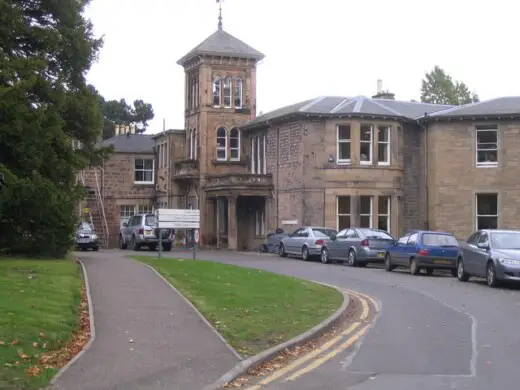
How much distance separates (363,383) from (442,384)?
34.5 inches

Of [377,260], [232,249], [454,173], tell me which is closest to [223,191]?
[232,249]

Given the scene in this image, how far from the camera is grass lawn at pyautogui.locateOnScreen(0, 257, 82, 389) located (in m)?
8.60

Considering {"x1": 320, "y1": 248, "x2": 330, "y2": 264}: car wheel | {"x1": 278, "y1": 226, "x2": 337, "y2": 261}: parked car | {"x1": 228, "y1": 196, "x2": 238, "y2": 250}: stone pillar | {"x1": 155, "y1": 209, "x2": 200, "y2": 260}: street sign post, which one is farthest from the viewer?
{"x1": 228, "y1": 196, "x2": 238, "y2": 250}: stone pillar

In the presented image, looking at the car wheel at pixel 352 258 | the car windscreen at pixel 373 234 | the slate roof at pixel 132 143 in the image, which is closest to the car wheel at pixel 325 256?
the car wheel at pixel 352 258

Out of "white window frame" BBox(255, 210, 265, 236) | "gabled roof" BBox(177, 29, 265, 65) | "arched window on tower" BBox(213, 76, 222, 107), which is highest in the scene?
"gabled roof" BBox(177, 29, 265, 65)

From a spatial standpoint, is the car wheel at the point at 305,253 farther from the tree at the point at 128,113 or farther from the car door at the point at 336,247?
the tree at the point at 128,113

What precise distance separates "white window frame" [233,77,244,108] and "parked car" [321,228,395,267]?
18.9m

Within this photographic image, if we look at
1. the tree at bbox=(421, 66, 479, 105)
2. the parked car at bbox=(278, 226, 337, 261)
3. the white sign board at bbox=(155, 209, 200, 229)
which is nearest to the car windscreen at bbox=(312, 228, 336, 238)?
the parked car at bbox=(278, 226, 337, 261)

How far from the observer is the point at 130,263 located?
74.4ft

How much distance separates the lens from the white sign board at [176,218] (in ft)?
91.3

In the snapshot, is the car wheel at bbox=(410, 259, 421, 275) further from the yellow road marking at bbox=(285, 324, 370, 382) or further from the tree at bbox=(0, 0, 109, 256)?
the yellow road marking at bbox=(285, 324, 370, 382)

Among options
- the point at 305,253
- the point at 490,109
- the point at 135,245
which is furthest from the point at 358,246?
the point at 135,245

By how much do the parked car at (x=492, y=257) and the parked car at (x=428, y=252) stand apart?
1.92 metres

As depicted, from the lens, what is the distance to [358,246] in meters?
30.3
